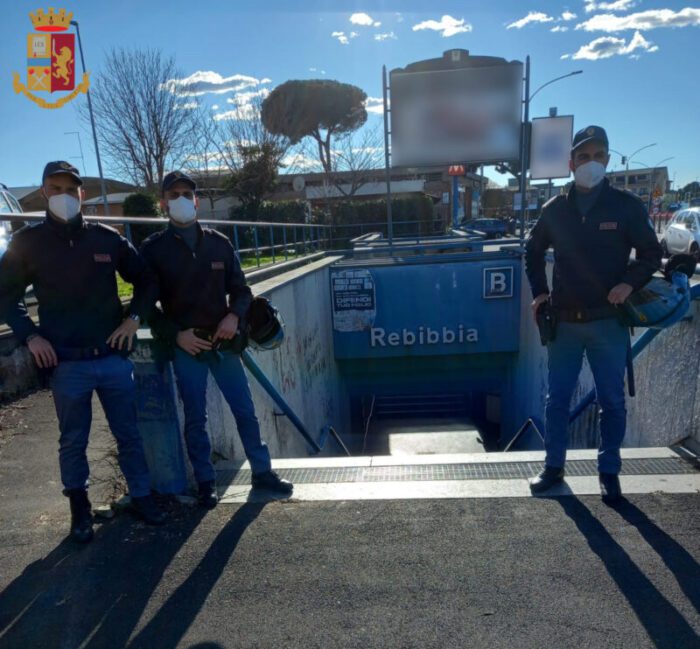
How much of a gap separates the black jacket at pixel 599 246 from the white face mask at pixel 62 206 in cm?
274

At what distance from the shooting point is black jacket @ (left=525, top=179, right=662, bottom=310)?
2875 millimetres

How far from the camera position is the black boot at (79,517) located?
283 centimetres

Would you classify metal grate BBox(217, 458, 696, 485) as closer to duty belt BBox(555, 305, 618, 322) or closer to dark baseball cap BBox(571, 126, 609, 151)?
duty belt BBox(555, 305, 618, 322)

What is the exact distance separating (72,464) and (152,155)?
20.2 m

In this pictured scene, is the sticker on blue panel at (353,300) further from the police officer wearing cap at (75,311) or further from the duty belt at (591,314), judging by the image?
the police officer wearing cap at (75,311)

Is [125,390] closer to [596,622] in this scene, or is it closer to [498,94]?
[596,622]

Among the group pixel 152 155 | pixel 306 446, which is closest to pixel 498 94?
pixel 306 446

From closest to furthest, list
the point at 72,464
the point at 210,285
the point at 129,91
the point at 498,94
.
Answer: the point at 72,464
the point at 210,285
the point at 498,94
the point at 129,91

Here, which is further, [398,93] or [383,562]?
[398,93]

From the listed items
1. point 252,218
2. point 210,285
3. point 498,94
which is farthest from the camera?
point 252,218

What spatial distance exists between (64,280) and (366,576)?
219 cm

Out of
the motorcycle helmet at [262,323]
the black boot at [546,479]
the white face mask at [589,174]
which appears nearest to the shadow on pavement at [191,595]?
the motorcycle helmet at [262,323]

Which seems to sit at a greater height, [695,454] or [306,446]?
[695,454]

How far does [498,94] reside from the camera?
1041cm
